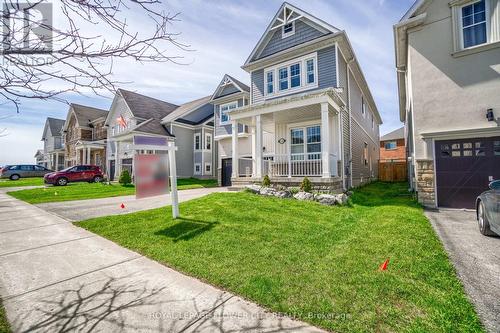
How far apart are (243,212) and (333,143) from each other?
703 centimetres

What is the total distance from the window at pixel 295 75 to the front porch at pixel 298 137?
1806 mm

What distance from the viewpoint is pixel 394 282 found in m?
3.01

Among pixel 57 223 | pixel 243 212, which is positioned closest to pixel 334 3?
pixel 243 212

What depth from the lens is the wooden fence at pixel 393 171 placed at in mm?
20812

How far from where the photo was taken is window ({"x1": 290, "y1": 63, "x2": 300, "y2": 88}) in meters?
12.2

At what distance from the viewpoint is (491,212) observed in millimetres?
4836

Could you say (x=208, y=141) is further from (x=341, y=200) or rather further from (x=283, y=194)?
(x=341, y=200)

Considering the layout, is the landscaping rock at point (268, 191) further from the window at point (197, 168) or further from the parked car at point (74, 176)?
the parked car at point (74, 176)

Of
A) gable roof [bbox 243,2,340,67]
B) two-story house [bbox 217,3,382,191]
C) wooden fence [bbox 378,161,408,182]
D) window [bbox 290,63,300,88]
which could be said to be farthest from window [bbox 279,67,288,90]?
wooden fence [bbox 378,161,408,182]

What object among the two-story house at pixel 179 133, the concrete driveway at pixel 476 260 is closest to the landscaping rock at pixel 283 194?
the concrete driveway at pixel 476 260

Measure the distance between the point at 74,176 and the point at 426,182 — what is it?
76.3 ft

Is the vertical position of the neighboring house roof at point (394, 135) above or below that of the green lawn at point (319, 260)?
above

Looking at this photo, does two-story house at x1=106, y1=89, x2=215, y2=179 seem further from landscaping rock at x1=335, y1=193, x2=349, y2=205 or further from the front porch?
landscaping rock at x1=335, y1=193, x2=349, y2=205

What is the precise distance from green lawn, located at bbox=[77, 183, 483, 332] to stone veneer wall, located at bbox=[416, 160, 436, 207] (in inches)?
91.4
